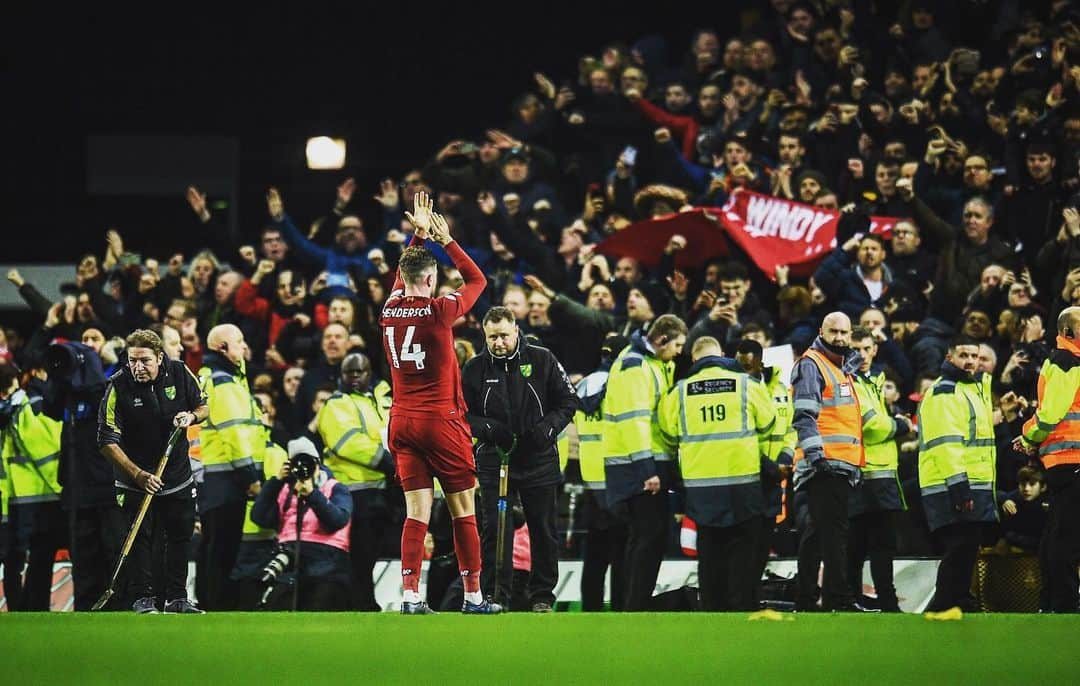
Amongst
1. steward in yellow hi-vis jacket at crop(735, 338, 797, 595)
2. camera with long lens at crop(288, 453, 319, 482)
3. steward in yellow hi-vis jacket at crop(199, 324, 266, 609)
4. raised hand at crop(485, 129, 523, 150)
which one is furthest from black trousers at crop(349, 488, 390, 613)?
raised hand at crop(485, 129, 523, 150)

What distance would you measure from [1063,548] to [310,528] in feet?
17.7

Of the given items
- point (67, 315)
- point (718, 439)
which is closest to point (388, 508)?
point (718, 439)

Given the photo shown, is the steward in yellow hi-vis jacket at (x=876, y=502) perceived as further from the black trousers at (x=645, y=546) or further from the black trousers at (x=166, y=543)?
the black trousers at (x=166, y=543)

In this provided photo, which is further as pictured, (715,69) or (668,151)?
(715,69)

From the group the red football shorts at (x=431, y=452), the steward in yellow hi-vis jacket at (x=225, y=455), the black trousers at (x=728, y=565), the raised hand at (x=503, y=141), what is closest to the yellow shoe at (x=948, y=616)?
the black trousers at (x=728, y=565)

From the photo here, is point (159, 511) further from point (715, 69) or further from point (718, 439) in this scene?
point (715, 69)

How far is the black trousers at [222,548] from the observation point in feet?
40.0

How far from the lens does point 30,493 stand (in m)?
12.7

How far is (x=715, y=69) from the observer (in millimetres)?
19469

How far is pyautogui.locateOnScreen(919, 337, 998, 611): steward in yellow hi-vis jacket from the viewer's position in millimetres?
10961

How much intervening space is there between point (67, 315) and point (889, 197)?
8319 millimetres

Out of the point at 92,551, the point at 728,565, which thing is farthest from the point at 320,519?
the point at 728,565

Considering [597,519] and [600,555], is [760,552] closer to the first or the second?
[597,519]

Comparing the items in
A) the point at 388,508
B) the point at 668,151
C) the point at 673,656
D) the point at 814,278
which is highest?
→ the point at 668,151
